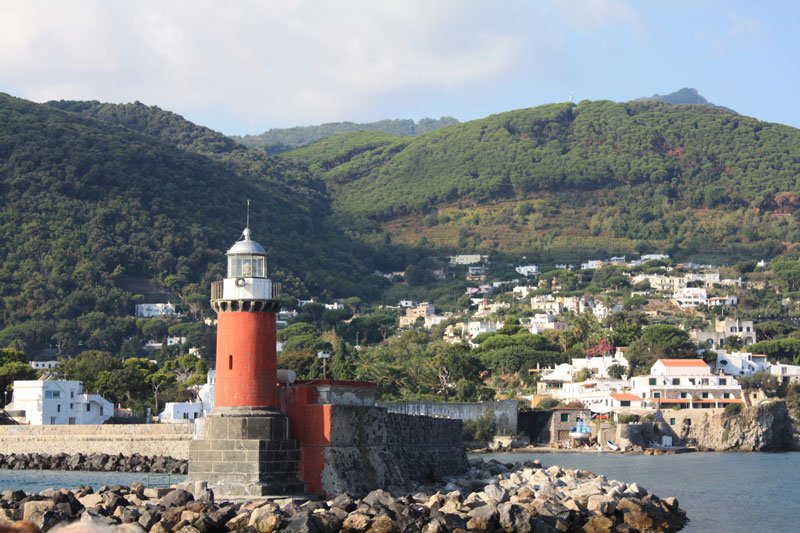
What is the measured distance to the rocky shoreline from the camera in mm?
22156

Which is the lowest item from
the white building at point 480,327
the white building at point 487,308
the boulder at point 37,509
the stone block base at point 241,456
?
the boulder at point 37,509

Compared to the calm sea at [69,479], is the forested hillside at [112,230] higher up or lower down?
higher up

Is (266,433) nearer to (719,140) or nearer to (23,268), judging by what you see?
(23,268)

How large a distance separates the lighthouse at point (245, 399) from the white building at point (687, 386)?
50.4 m

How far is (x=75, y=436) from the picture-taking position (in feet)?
162

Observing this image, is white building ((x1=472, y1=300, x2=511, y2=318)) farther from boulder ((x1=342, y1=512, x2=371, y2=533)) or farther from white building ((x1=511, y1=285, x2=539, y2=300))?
boulder ((x1=342, y1=512, x2=371, y2=533))

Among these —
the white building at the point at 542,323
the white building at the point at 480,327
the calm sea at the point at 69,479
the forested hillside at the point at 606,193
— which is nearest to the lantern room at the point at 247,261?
the calm sea at the point at 69,479

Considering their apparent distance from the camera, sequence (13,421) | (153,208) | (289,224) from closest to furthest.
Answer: (13,421)
(153,208)
(289,224)

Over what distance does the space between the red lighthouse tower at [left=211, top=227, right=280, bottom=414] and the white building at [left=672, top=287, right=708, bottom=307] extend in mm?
97737

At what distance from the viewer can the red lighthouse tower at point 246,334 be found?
25.0 m

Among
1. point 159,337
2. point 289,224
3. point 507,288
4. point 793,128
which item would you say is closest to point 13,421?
point 159,337

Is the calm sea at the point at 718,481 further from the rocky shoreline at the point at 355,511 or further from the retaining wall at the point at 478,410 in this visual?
the retaining wall at the point at 478,410

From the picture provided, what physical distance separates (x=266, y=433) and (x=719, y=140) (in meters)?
174

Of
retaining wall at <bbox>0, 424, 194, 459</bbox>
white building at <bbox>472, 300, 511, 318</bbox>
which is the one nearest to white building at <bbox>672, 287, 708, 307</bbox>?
white building at <bbox>472, 300, 511, 318</bbox>
